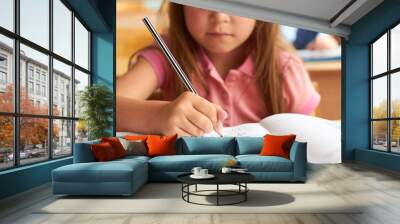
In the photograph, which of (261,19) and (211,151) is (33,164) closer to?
(211,151)

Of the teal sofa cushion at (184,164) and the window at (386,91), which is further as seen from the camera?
the window at (386,91)

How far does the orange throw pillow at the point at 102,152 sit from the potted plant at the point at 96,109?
7.14 ft

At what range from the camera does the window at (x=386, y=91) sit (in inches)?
312

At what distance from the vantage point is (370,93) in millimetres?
9367

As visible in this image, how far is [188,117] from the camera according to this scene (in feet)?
29.1

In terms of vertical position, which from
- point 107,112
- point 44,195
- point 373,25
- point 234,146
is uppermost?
point 373,25

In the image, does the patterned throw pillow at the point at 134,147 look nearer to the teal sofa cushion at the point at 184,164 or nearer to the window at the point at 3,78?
the teal sofa cushion at the point at 184,164

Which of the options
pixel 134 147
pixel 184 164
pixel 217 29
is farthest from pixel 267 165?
pixel 217 29

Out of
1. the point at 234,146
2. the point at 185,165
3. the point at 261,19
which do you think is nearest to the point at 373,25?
the point at 261,19

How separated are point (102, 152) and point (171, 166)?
3.42ft

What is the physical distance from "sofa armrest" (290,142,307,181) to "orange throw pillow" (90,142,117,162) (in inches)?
109

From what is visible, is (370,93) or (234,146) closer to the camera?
(234,146)

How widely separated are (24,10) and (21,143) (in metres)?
1.83

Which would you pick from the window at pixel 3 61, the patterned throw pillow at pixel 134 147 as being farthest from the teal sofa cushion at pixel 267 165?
the window at pixel 3 61
